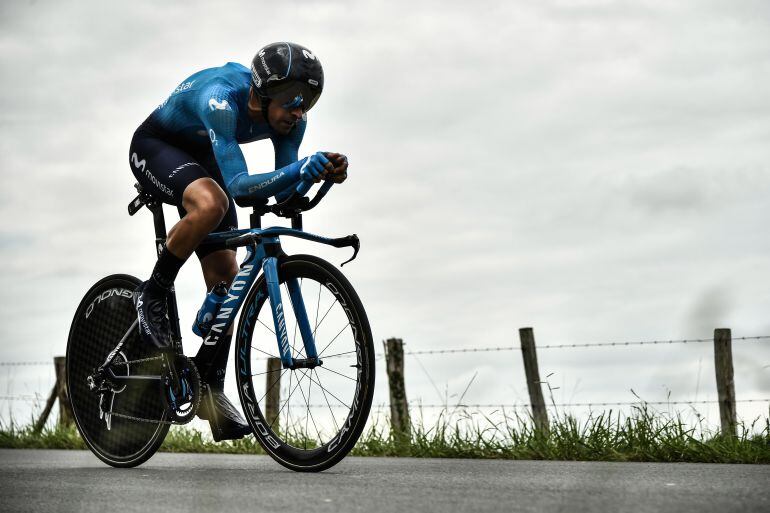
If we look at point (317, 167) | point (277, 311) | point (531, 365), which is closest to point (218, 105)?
point (317, 167)

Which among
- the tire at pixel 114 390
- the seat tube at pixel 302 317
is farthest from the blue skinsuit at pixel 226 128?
the tire at pixel 114 390

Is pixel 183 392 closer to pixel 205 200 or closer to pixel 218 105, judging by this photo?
pixel 205 200

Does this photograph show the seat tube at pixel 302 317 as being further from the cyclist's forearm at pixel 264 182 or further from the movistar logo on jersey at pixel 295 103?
the movistar logo on jersey at pixel 295 103

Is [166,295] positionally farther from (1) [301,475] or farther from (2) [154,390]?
(1) [301,475]

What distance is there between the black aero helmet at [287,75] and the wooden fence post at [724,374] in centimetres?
702

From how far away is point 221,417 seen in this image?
234 inches

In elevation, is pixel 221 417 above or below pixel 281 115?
below

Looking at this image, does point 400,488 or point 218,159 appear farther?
point 218,159

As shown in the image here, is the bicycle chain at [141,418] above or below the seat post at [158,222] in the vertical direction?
below

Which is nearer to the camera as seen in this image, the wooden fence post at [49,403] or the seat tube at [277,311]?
the seat tube at [277,311]

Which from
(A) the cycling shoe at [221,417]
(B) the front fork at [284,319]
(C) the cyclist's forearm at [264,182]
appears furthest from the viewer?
(A) the cycling shoe at [221,417]

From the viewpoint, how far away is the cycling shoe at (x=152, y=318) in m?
6.00

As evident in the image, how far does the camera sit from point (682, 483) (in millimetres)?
4789

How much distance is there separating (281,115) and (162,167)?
0.87 metres
